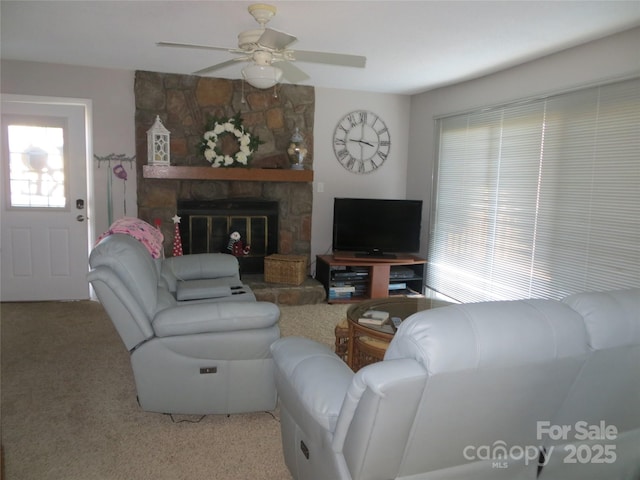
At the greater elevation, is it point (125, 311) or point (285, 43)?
point (285, 43)

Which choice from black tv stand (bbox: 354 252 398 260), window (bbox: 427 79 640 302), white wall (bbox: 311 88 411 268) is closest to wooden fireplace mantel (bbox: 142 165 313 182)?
white wall (bbox: 311 88 411 268)

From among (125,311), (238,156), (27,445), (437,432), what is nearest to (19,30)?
(238,156)

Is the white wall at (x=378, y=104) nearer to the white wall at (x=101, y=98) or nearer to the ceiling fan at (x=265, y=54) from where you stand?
the white wall at (x=101, y=98)

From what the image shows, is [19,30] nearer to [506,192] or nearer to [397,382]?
[397,382]

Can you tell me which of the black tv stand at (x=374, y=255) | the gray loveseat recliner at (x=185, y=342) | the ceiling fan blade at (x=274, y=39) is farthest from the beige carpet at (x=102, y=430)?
the black tv stand at (x=374, y=255)

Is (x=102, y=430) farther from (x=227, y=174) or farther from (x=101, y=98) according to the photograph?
(x=101, y=98)

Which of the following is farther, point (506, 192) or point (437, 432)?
point (506, 192)

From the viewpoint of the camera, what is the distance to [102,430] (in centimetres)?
242

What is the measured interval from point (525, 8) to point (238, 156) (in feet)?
9.83

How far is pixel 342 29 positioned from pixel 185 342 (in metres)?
2.29

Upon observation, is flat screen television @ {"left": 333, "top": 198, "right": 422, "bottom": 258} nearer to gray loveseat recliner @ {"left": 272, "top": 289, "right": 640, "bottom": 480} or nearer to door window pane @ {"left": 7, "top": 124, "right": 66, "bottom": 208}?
door window pane @ {"left": 7, "top": 124, "right": 66, "bottom": 208}

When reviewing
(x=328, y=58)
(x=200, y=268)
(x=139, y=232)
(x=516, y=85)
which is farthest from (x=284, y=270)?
(x=516, y=85)

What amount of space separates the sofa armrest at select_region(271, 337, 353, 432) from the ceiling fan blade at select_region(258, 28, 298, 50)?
1510 mm

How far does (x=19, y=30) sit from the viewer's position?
3.42 metres
